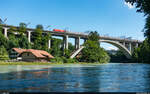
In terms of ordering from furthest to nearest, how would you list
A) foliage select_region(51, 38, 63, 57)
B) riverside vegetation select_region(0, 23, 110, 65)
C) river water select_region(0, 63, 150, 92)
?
foliage select_region(51, 38, 63, 57) → riverside vegetation select_region(0, 23, 110, 65) → river water select_region(0, 63, 150, 92)

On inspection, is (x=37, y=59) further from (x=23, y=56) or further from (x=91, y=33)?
(x=91, y=33)

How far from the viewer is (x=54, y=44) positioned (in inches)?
3393

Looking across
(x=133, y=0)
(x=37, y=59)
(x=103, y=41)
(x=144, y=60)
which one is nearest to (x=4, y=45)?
(x=37, y=59)

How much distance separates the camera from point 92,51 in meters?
86.6

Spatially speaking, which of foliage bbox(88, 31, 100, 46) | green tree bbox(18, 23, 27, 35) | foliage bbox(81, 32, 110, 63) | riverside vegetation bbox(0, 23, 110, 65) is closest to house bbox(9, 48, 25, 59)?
riverside vegetation bbox(0, 23, 110, 65)

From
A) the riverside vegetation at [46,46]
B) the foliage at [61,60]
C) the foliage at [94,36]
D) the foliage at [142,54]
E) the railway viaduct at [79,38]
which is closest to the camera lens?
the riverside vegetation at [46,46]

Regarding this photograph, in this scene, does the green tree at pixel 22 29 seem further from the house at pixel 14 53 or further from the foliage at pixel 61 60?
the foliage at pixel 61 60

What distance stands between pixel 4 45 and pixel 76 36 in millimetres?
31284

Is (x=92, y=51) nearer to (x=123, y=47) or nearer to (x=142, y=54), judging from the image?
(x=123, y=47)

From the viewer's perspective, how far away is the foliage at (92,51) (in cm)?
8544

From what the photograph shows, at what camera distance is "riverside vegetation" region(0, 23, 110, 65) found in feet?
219

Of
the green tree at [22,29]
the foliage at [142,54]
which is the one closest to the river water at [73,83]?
the green tree at [22,29]

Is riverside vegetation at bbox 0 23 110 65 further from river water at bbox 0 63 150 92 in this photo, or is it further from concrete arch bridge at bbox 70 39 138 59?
river water at bbox 0 63 150 92

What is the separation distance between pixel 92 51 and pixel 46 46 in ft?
66.2
